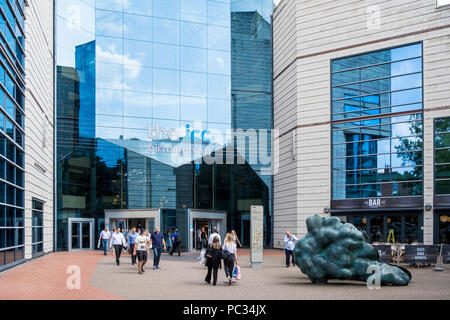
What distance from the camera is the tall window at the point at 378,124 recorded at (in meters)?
26.5

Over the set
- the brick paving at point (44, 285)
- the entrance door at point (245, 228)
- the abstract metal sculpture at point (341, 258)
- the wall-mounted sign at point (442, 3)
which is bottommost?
the entrance door at point (245, 228)

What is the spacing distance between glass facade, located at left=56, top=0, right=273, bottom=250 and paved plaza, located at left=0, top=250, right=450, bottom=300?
1486 cm

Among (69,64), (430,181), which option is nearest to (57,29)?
(69,64)

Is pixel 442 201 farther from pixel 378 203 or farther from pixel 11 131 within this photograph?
pixel 11 131

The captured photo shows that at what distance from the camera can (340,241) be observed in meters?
14.6

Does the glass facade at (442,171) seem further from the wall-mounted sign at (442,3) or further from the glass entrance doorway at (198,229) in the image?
the glass entrance doorway at (198,229)

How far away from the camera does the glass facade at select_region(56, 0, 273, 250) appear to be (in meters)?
33.9

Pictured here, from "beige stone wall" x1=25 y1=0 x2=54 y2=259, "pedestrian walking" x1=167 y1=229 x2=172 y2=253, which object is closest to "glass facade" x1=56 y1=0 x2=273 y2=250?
"pedestrian walking" x1=167 y1=229 x2=172 y2=253

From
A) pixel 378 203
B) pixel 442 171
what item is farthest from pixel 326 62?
pixel 442 171

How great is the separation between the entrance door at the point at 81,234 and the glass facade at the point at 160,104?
1.50 ft

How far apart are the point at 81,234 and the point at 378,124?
19.9 meters

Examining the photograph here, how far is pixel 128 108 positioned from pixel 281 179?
461 inches

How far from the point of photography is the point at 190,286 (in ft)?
46.1

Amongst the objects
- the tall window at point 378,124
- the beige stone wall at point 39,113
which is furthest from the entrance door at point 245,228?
the beige stone wall at point 39,113
